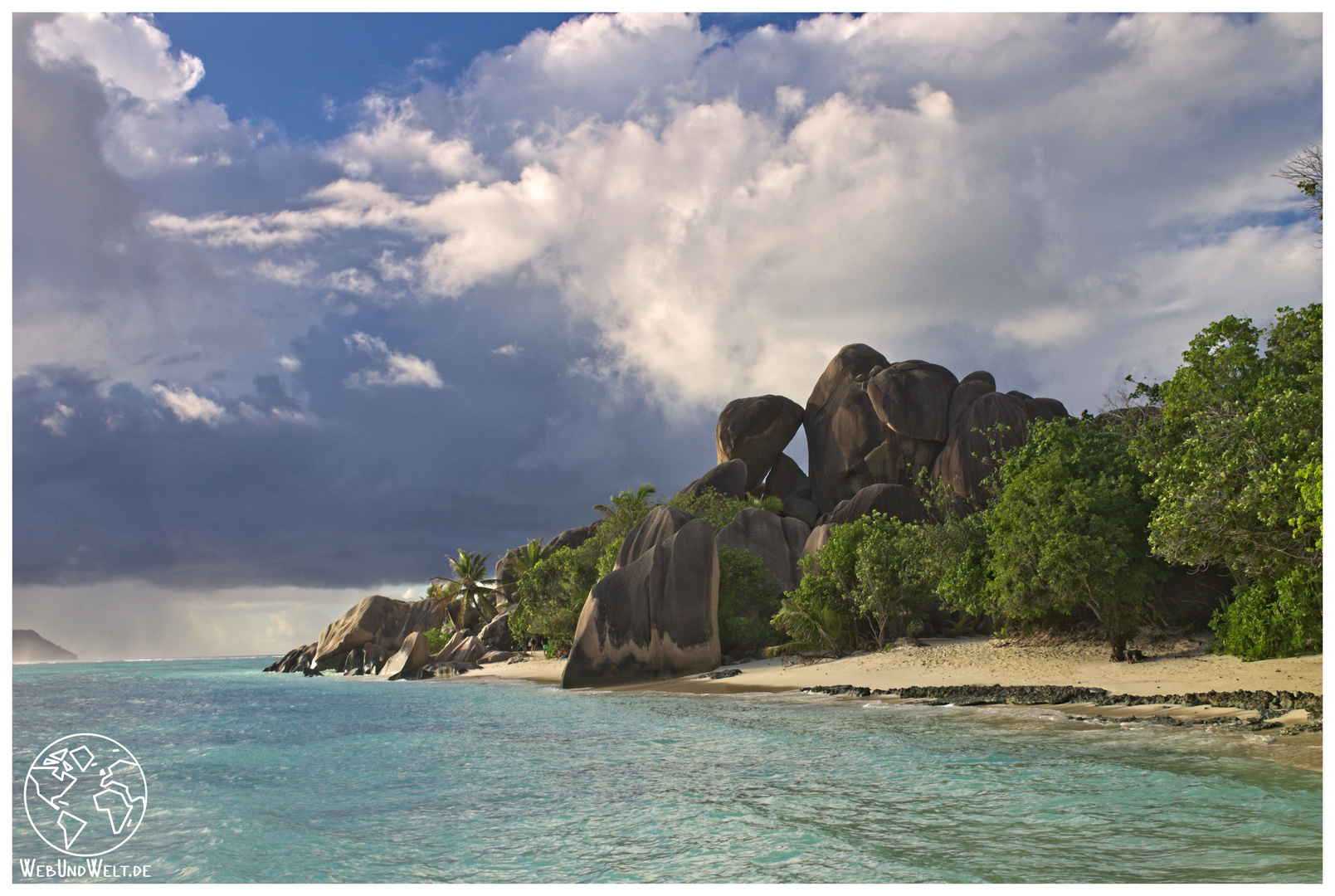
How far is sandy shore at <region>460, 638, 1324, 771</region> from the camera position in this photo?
44.8 ft

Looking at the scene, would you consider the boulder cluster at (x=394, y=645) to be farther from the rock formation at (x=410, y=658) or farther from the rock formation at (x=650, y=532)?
the rock formation at (x=650, y=532)

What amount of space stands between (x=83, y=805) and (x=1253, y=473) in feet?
52.4

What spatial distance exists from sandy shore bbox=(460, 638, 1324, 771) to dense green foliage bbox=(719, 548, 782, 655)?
6.24ft

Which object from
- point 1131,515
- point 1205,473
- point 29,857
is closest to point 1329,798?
point 1205,473

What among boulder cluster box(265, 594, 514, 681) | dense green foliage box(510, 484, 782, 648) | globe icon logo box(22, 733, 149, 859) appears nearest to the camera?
globe icon logo box(22, 733, 149, 859)

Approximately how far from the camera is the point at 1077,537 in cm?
1836

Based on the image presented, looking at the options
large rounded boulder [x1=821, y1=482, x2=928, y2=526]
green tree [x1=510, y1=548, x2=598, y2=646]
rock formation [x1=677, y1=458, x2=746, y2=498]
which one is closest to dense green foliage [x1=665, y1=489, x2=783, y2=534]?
rock formation [x1=677, y1=458, x2=746, y2=498]

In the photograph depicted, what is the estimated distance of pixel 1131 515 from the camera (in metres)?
19.4

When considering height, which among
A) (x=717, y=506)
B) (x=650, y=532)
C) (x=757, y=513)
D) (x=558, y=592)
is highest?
(x=717, y=506)

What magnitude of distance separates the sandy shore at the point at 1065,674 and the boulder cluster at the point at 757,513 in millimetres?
2116

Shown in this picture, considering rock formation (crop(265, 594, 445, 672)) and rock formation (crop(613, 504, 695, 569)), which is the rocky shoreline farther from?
rock formation (crop(265, 594, 445, 672))

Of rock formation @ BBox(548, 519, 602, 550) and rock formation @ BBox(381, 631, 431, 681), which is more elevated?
rock formation @ BBox(548, 519, 602, 550)

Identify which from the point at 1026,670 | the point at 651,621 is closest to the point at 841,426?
the point at 651,621

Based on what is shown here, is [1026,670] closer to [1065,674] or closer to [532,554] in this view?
[1065,674]
